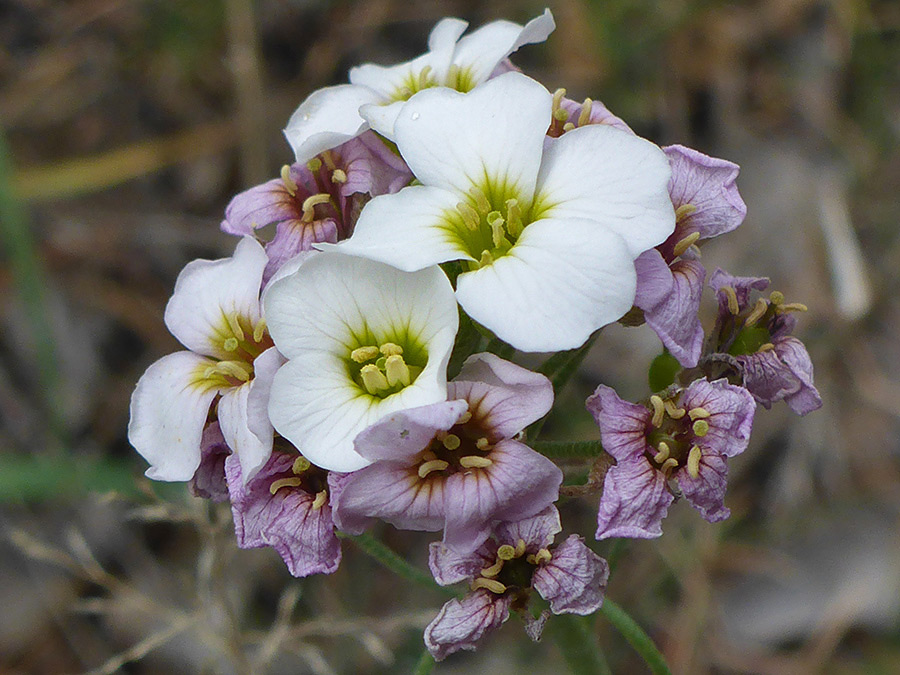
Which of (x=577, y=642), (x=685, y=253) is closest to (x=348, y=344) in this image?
(x=685, y=253)

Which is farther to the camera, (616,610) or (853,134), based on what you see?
(853,134)

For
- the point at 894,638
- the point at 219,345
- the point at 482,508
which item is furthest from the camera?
the point at 894,638

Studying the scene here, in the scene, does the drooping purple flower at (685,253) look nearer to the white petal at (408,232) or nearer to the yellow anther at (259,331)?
the white petal at (408,232)

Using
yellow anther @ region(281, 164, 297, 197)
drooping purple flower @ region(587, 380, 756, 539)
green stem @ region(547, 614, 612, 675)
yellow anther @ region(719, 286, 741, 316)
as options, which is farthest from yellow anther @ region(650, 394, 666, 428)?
yellow anther @ region(281, 164, 297, 197)

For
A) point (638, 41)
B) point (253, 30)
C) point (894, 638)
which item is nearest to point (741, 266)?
point (638, 41)

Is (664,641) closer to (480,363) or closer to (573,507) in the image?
(573,507)

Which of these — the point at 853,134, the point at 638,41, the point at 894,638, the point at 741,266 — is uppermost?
the point at 638,41
